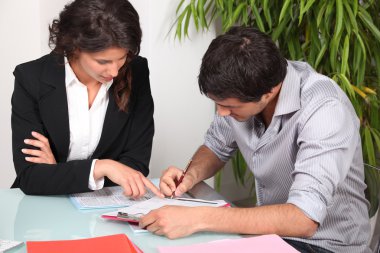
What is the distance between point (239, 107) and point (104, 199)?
51 centimetres

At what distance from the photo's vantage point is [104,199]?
1.57 m

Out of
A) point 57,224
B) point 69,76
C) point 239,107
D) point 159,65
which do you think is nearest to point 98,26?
point 69,76

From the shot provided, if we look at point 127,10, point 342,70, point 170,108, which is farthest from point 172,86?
point 127,10

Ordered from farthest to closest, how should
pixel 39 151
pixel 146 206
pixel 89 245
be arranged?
pixel 39 151
pixel 146 206
pixel 89 245

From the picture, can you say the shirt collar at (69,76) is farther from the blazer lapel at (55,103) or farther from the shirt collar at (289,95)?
the shirt collar at (289,95)

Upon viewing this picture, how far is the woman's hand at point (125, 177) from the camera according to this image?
1.54 meters

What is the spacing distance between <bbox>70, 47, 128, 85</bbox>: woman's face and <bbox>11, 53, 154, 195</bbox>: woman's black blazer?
12cm

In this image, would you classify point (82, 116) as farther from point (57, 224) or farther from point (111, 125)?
point (57, 224)

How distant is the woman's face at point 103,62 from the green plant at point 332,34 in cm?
95

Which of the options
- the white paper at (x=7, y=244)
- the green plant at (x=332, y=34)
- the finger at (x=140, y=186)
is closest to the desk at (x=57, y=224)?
the white paper at (x=7, y=244)

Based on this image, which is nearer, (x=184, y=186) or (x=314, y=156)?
(x=314, y=156)

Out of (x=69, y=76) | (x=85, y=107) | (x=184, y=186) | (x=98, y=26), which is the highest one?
(x=98, y=26)

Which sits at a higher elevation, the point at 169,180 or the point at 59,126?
the point at 59,126

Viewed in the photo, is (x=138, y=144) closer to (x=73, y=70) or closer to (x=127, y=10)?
(x=73, y=70)
